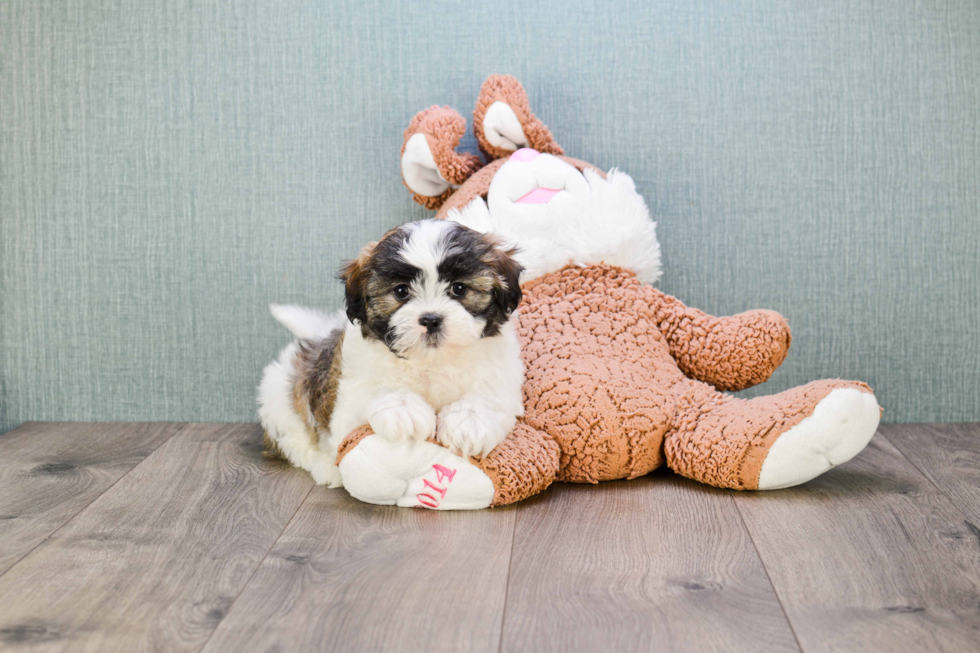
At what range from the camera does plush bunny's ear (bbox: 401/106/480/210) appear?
211 cm

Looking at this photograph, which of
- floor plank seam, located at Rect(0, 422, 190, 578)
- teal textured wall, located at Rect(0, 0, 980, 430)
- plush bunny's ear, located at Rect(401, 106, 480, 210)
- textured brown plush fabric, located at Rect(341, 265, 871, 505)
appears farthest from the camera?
teal textured wall, located at Rect(0, 0, 980, 430)

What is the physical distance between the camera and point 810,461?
5.69ft

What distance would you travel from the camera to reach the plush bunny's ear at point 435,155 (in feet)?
6.93

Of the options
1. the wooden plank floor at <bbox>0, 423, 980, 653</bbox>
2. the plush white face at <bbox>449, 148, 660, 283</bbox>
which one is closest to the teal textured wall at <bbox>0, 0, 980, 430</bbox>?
the plush white face at <bbox>449, 148, 660, 283</bbox>

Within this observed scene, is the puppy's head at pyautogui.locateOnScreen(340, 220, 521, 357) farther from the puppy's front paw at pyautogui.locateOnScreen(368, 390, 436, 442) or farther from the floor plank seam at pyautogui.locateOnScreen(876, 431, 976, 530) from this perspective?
the floor plank seam at pyautogui.locateOnScreen(876, 431, 976, 530)

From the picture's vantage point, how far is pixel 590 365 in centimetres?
192

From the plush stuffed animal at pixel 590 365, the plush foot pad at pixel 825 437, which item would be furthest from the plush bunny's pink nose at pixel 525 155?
the plush foot pad at pixel 825 437

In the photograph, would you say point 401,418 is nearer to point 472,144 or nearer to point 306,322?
point 306,322

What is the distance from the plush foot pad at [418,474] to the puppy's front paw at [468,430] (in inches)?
1.2

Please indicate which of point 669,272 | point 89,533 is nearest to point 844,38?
point 669,272

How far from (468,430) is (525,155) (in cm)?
79

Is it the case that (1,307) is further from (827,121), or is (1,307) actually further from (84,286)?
(827,121)

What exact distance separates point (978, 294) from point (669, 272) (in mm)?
890

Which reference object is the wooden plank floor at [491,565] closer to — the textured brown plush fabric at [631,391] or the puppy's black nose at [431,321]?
the textured brown plush fabric at [631,391]
